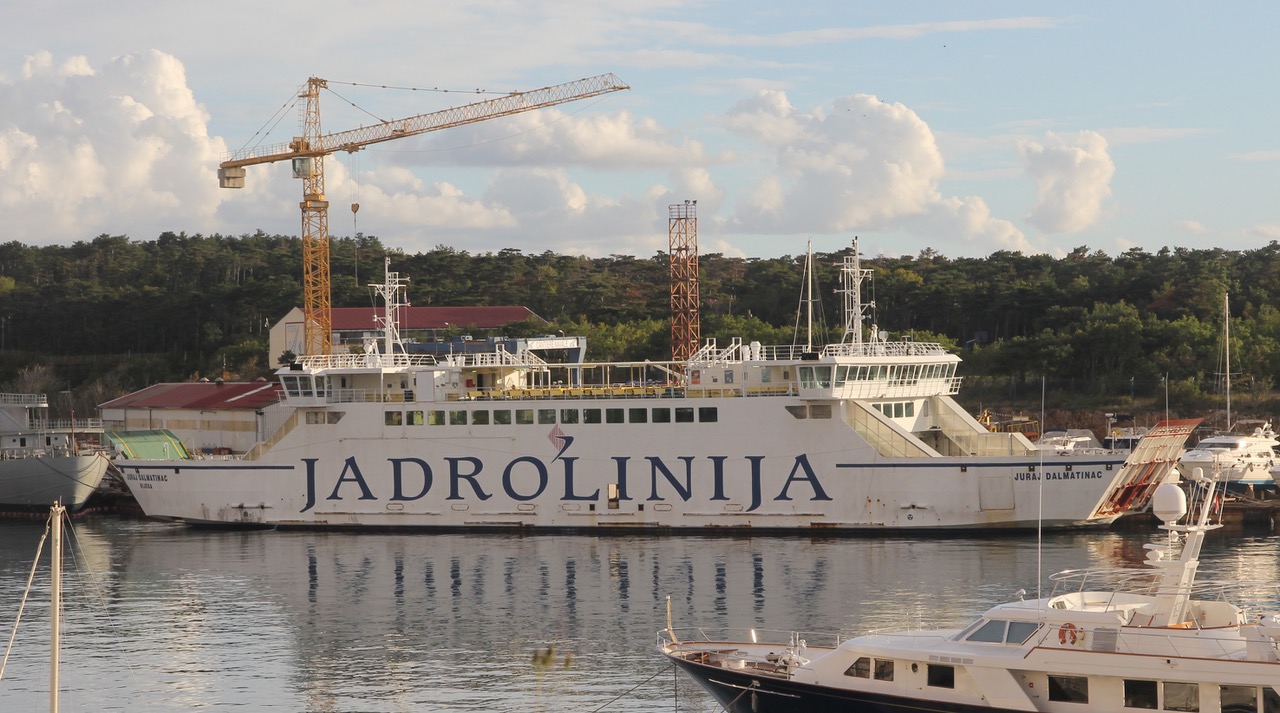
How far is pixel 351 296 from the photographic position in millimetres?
95562

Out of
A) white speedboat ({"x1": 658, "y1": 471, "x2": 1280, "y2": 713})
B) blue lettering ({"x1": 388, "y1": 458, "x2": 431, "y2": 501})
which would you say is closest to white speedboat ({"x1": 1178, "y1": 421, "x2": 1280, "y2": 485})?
blue lettering ({"x1": 388, "y1": 458, "x2": 431, "y2": 501})

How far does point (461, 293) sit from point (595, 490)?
53240mm

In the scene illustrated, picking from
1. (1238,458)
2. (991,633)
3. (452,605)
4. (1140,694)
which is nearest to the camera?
(1140,694)

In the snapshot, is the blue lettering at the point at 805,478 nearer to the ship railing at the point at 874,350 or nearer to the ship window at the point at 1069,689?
the ship railing at the point at 874,350

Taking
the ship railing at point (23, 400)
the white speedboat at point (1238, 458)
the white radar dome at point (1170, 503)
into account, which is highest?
the ship railing at point (23, 400)

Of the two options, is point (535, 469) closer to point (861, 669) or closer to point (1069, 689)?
point (861, 669)

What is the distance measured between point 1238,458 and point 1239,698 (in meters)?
31.9

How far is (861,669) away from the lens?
21.5 meters

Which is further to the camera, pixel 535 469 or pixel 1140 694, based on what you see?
pixel 535 469

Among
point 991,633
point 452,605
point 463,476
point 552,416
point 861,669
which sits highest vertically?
point 552,416

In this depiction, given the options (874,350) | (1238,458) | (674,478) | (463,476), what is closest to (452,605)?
(674,478)

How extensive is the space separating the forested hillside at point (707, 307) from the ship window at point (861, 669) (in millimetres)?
45604

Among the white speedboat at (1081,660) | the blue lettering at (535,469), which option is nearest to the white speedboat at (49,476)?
the blue lettering at (535,469)

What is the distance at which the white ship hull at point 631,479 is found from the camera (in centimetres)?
4388
